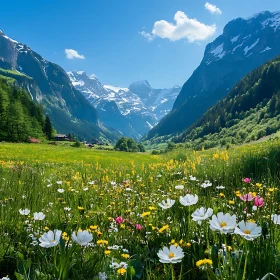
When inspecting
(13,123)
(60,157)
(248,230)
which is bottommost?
(60,157)

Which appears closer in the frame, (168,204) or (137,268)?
(137,268)

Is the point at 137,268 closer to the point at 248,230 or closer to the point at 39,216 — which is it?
the point at 248,230

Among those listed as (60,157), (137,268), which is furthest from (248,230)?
(60,157)

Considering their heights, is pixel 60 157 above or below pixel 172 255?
below

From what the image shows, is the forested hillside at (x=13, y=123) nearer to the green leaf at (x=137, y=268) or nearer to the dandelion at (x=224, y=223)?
the green leaf at (x=137, y=268)

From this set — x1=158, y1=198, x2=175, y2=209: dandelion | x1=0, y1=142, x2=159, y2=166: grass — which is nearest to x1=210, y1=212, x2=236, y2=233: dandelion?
x1=158, y1=198, x2=175, y2=209: dandelion

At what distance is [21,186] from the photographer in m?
5.87

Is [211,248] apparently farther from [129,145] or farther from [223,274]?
[129,145]

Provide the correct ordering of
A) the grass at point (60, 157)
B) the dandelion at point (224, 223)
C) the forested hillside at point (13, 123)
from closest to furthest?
the dandelion at point (224, 223), the grass at point (60, 157), the forested hillside at point (13, 123)

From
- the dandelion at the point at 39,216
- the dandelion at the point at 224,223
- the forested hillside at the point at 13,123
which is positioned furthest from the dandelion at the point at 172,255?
the forested hillside at the point at 13,123

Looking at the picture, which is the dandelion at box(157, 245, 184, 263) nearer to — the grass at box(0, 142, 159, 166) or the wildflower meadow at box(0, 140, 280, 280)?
the wildflower meadow at box(0, 140, 280, 280)

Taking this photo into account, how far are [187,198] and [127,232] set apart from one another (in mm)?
1336

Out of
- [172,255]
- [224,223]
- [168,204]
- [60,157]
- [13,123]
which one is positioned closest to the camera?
[172,255]

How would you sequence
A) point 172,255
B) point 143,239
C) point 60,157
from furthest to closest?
point 60,157
point 143,239
point 172,255
